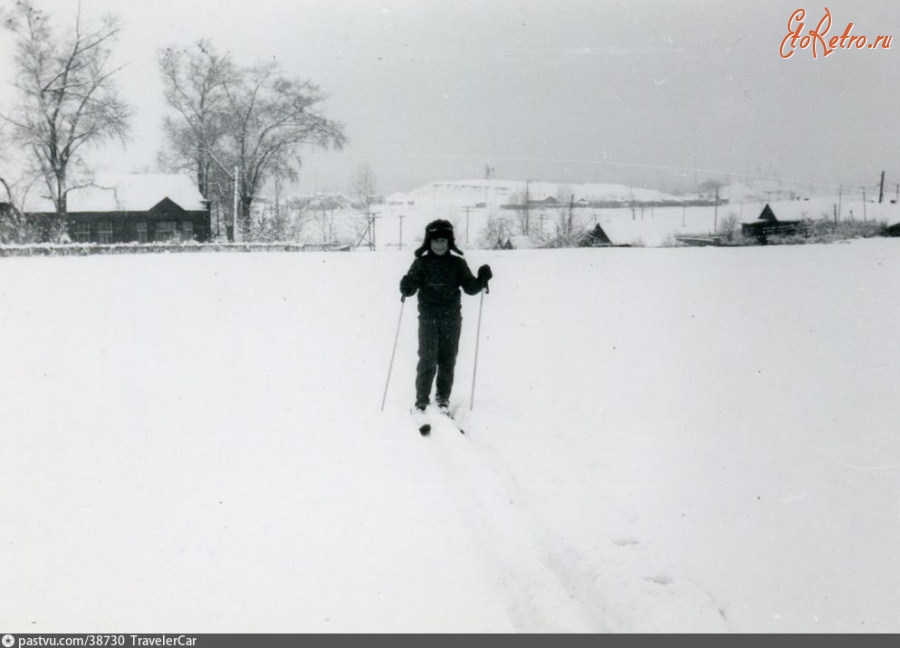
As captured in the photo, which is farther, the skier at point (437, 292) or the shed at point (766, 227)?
the shed at point (766, 227)

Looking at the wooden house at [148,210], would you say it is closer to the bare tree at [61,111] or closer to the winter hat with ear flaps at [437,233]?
the bare tree at [61,111]

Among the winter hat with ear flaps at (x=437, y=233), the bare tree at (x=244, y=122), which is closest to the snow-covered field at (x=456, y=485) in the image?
the winter hat with ear flaps at (x=437, y=233)

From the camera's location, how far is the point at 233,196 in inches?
1043

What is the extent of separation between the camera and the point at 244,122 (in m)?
20.7

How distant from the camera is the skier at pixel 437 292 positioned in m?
5.14

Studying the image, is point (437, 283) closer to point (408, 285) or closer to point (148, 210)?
point (408, 285)

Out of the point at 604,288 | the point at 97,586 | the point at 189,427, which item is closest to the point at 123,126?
the point at 604,288

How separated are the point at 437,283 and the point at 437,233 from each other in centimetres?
41

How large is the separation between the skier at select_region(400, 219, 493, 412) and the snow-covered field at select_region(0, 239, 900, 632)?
0.49 m

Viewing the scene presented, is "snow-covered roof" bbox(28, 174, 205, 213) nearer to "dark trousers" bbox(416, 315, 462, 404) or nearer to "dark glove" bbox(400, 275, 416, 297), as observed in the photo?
"dark glove" bbox(400, 275, 416, 297)

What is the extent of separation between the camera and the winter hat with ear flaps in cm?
510

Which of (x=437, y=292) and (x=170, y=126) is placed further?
(x=170, y=126)

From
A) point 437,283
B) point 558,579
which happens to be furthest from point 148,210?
point 558,579
